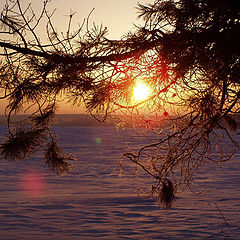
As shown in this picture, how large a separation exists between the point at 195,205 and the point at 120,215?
65.0 inches

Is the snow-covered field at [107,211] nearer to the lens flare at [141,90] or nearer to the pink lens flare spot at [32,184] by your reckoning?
the pink lens flare spot at [32,184]

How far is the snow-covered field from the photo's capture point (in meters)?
6.67

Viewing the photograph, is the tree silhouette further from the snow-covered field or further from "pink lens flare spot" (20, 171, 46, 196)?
"pink lens flare spot" (20, 171, 46, 196)

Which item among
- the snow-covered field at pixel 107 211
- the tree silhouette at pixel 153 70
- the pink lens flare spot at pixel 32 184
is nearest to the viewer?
the tree silhouette at pixel 153 70

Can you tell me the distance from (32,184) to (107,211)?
4026 millimetres

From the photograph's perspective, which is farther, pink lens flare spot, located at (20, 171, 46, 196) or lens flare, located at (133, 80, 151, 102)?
pink lens flare spot, located at (20, 171, 46, 196)

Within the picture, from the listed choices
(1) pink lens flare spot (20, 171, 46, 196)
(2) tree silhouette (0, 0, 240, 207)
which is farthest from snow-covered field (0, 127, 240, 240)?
(2) tree silhouette (0, 0, 240, 207)

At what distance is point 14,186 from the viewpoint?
11242 mm

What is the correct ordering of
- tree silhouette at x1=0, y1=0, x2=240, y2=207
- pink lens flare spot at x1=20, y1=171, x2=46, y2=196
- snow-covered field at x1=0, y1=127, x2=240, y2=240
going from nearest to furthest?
1. tree silhouette at x1=0, y1=0, x2=240, y2=207
2. snow-covered field at x1=0, y1=127, x2=240, y2=240
3. pink lens flare spot at x1=20, y1=171, x2=46, y2=196

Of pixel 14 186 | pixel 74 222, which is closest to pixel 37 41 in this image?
pixel 74 222

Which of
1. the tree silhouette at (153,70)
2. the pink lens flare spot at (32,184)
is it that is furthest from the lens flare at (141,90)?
the pink lens flare spot at (32,184)

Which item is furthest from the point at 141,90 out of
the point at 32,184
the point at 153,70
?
the point at 32,184

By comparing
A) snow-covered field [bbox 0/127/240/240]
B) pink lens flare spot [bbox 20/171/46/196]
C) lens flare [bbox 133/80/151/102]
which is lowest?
snow-covered field [bbox 0/127/240/240]

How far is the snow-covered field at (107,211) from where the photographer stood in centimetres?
667
